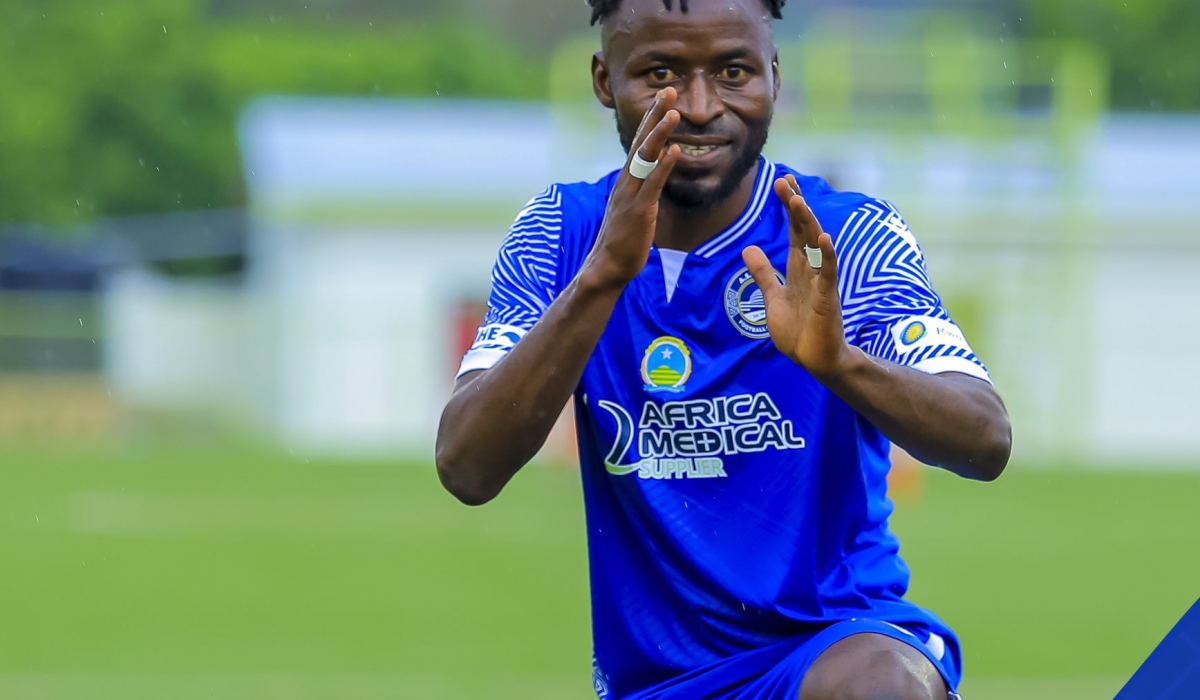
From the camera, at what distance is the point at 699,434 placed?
3.45 m

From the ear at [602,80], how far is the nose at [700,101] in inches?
11.3

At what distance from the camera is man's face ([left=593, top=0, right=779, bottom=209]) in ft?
11.0

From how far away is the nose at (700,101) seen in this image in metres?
3.32

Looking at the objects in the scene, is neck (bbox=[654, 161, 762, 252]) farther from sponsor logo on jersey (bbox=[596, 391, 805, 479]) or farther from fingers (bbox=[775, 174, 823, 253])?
fingers (bbox=[775, 174, 823, 253])

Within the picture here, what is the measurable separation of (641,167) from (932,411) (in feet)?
2.15

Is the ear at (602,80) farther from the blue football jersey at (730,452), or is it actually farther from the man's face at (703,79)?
the blue football jersey at (730,452)

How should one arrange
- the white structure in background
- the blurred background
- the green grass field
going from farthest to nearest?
the white structure in background → the blurred background → the green grass field

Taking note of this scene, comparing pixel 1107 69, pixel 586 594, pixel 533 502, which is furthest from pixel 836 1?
pixel 586 594

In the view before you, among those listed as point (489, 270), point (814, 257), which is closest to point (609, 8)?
point (814, 257)

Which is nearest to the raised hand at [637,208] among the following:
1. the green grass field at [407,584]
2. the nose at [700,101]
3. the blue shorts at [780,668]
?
the nose at [700,101]

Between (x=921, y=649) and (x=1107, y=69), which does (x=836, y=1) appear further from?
(x=921, y=649)

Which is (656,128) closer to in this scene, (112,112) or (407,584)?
(407,584)

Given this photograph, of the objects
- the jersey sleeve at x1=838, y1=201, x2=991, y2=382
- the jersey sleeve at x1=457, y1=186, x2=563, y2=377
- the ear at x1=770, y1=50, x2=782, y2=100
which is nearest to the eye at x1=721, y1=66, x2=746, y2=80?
the ear at x1=770, y1=50, x2=782, y2=100

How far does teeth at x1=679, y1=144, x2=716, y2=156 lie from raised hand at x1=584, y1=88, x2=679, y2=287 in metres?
0.17
